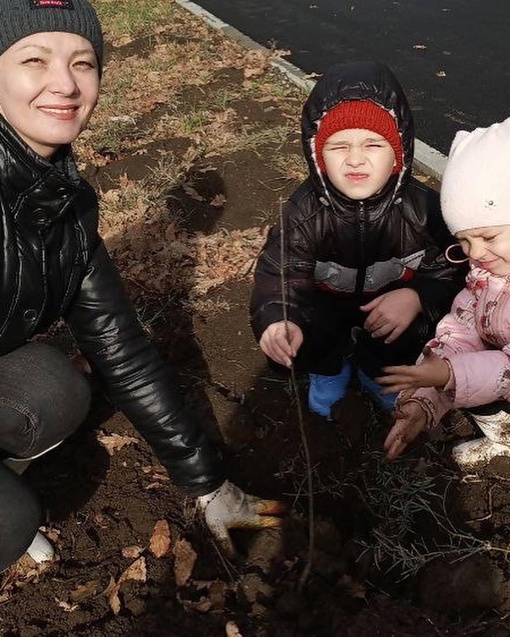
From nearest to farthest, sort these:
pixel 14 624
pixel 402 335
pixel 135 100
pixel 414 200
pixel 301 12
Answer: pixel 14 624
pixel 414 200
pixel 402 335
pixel 135 100
pixel 301 12

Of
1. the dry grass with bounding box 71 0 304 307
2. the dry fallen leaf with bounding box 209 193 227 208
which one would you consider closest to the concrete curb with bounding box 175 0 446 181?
the dry grass with bounding box 71 0 304 307

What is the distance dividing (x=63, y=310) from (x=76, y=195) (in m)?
0.43

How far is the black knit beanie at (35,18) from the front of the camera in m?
1.96

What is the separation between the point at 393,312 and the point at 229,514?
0.99 metres

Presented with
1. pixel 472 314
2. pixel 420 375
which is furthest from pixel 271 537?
pixel 472 314

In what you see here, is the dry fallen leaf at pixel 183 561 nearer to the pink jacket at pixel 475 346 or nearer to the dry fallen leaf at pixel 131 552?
the dry fallen leaf at pixel 131 552

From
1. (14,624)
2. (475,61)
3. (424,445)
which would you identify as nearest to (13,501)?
(14,624)

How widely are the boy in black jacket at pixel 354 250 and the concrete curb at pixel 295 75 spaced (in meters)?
2.13

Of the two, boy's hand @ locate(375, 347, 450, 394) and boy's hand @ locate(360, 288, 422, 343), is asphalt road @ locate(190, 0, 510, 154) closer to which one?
boy's hand @ locate(360, 288, 422, 343)

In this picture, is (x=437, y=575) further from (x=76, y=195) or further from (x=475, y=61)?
(x=475, y=61)

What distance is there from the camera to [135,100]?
6.60 m

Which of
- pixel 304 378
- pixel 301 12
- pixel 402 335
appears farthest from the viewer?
pixel 301 12

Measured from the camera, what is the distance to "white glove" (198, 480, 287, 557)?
242cm

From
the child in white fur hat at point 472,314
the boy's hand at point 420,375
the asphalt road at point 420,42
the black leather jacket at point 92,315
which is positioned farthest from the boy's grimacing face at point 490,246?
the asphalt road at point 420,42
